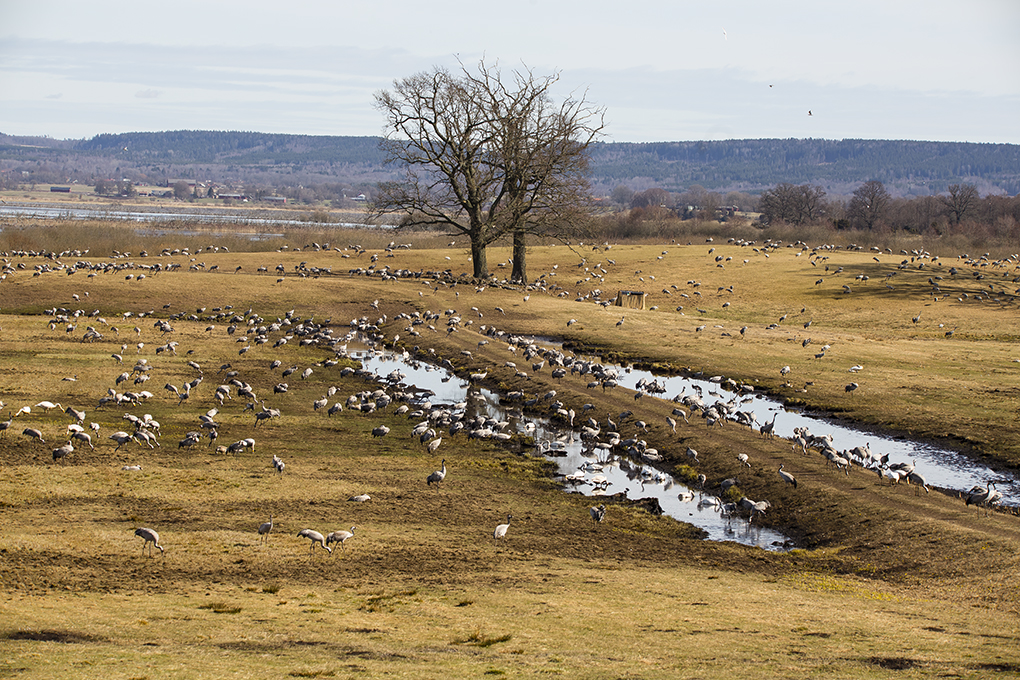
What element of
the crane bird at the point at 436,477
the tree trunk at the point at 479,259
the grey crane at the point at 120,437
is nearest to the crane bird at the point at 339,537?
the crane bird at the point at 436,477

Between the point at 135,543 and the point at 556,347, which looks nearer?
the point at 135,543

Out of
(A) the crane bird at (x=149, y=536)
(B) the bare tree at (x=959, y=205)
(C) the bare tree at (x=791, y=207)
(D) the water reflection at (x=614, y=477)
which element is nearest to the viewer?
(A) the crane bird at (x=149, y=536)

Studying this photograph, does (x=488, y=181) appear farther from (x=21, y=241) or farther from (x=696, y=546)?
(x=696, y=546)

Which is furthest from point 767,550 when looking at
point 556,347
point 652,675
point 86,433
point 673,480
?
point 556,347

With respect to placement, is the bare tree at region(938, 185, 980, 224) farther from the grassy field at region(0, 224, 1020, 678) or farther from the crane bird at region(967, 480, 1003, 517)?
the crane bird at region(967, 480, 1003, 517)

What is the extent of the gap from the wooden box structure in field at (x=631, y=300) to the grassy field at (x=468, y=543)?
1355 cm

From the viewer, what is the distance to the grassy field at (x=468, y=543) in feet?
36.8

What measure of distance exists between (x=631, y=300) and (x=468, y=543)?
124 feet

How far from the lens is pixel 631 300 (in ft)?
173

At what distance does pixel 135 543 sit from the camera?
1516 cm

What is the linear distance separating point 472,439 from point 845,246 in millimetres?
66715

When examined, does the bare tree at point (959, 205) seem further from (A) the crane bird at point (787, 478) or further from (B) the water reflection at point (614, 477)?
(A) the crane bird at point (787, 478)

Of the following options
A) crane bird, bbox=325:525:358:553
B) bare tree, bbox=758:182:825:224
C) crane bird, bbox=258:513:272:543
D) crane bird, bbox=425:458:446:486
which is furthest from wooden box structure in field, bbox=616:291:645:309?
bare tree, bbox=758:182:825:224

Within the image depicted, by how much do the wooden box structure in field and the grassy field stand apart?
13546mm
